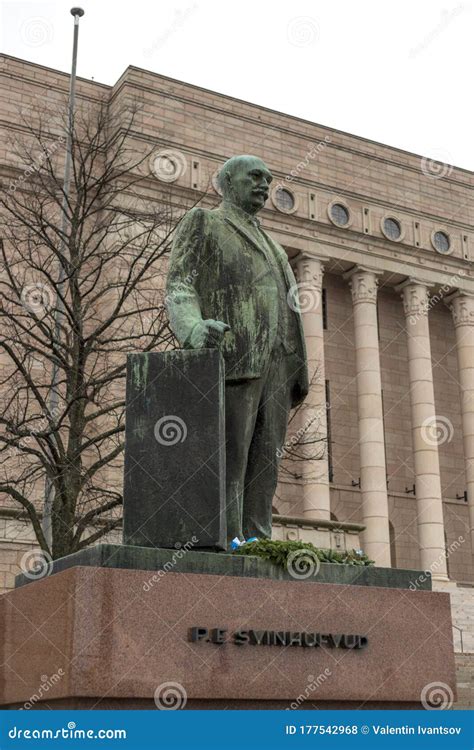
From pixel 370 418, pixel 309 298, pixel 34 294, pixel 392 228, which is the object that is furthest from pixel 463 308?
pixel 34 294

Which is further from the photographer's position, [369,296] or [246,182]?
[369,296]

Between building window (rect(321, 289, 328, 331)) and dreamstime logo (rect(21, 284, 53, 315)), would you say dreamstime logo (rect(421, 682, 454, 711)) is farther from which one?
building window (rect(321, 289, 328, 331))

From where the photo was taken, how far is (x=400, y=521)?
4141 centimetres

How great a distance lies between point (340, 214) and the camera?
39.8 meters

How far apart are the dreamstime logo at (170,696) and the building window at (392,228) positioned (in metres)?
36.7

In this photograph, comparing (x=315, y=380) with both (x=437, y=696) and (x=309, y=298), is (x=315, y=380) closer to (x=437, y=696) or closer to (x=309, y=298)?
(x=309, y=298)

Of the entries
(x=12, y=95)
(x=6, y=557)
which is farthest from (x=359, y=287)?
(x=6, y=557)

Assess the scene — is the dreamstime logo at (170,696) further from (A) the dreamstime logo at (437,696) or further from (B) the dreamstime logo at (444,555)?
(B) the dreamstime logo at (444,555)

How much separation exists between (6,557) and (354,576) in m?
19.6

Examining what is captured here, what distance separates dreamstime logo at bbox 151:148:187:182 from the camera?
34.1 m

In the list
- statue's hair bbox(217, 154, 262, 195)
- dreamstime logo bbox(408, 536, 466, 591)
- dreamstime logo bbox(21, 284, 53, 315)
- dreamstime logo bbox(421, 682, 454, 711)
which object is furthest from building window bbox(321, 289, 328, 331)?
dreamstime logo bbox(421, 682, 454, 711)

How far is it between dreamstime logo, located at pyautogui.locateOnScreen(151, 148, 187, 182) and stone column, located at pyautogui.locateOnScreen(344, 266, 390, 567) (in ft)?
29.5

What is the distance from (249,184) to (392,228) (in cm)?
3483

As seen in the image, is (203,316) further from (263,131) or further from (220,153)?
(263,131)
